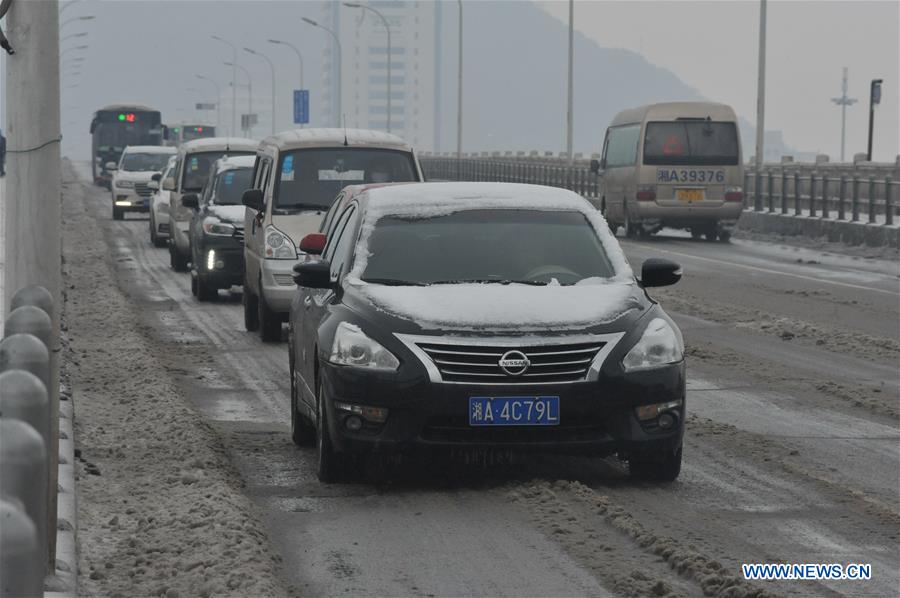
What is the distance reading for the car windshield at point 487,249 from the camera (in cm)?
888

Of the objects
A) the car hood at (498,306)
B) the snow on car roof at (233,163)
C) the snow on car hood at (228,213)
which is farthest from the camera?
the snow on car roof at (233,163)

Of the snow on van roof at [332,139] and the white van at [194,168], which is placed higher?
the snow on van roof at [332,139]

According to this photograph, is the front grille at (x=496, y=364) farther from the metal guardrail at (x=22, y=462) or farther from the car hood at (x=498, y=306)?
the metal guardrail at (x=22, y=462)

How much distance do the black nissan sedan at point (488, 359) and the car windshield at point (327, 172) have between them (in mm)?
6834

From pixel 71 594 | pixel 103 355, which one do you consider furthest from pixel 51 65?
pixel 103 355

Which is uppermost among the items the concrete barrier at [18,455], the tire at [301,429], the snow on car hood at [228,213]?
the concrete barrier at [18,455]

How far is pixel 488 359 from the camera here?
7.91 m

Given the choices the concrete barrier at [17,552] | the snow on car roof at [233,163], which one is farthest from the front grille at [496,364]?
the snow on car roof at [233,163]

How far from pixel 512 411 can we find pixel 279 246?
7.85 meters

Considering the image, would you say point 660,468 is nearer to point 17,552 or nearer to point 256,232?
point 17,552

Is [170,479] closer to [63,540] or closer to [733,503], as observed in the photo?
[63,540]

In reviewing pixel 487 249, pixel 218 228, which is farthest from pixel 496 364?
pixel 218 228

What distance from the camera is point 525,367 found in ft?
25.9

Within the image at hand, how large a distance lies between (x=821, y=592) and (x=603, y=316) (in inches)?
91.8
